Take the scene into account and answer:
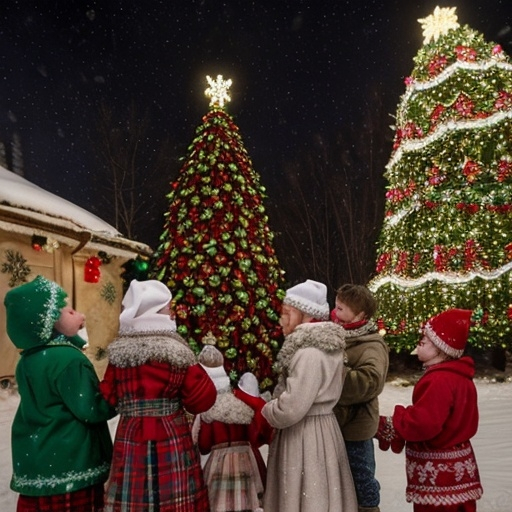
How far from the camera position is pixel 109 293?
36.2 feet

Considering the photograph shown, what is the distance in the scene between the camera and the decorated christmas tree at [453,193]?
1065 centimetres

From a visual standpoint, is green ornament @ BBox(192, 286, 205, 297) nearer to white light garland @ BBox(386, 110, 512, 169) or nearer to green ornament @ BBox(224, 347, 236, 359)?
green ornament @ BBox(224, 347, 236, 359)

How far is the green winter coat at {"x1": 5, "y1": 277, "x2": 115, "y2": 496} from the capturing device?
281cm

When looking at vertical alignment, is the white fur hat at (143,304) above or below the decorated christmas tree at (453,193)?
below

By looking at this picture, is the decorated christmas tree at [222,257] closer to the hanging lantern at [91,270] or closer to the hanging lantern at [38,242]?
the hanging lantern at [91,270]

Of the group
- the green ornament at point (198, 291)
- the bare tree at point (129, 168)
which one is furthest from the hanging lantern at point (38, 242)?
the bare tree at point (129, 168)

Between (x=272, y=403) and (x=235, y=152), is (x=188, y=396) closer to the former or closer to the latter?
(x=272, y=403)

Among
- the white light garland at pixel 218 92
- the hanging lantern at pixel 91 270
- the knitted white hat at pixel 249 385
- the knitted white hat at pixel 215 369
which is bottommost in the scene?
the knitted white hat at pixel 249 385

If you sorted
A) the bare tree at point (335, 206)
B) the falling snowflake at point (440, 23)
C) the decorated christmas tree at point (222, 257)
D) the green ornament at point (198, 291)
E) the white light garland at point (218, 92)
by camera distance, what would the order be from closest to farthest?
the green ornament at point (198, 291) → the decorated christmas tree at point (222, 257) → the white light garland at point (218, 92) → the falling snowflake at point (440, 23) → the bare tree at point (335, 206)

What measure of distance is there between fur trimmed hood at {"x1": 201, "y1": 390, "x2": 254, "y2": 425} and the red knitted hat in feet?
4.03

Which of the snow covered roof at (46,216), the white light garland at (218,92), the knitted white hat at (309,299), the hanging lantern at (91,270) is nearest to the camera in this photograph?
the knitted white hat at (309,299)

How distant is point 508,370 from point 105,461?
1055 cm

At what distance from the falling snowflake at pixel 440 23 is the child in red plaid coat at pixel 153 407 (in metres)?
11.2

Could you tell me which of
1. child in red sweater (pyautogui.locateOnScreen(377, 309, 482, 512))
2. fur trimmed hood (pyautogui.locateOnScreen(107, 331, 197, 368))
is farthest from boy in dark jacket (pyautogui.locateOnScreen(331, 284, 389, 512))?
fur trimmed hood (pyautogui.locateOnScreen(107, 331, 197, 368))
